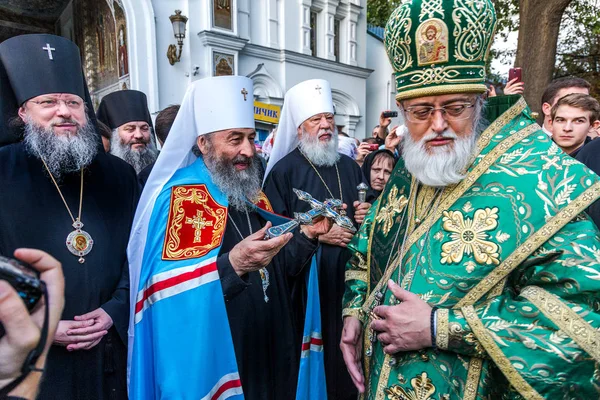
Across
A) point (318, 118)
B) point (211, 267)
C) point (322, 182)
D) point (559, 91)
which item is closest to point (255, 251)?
point (211, 267)


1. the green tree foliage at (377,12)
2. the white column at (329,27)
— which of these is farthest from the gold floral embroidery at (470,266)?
the green tree foliage at (377,12)

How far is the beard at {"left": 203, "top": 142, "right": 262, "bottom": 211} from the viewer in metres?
2.72

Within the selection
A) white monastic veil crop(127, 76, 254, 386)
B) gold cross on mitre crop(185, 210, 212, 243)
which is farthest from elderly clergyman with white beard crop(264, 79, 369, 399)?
white monastic veil crop(127, 76, 254, 386)

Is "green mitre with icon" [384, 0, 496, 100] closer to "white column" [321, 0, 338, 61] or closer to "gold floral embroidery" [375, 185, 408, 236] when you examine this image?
"gold floral embroidery" [375, 185, 408, 236]

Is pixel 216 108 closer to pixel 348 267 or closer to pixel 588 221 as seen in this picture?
pixel 348 267

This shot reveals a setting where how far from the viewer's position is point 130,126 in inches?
199

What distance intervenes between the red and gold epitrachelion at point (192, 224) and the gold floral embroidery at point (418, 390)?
4.10ft

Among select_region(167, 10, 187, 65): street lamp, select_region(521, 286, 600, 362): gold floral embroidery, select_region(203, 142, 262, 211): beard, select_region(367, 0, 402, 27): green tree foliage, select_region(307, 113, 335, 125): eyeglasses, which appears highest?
select_region(367, 0, 402, 27): green tree foliage

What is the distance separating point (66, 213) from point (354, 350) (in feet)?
5.60

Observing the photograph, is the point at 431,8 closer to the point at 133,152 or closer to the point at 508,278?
the point at 508,278

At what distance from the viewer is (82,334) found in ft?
7.19

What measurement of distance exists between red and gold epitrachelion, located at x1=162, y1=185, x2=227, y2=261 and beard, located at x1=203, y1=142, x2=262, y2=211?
116 mm

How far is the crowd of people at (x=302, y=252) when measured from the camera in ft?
4.46

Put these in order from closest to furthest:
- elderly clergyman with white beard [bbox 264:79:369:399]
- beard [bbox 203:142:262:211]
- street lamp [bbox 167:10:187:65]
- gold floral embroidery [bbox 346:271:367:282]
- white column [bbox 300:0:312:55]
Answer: gold floral embroidery [bbox 346:271:367:282] → beard [bbox 203:142:262:211] → elderly clergyman with white beard [bbox 264:79:369:399] → street lamp [bbox 167:10:187:65] → white column [bbox 300:0:312:55]
